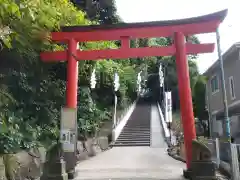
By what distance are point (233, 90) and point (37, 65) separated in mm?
11677

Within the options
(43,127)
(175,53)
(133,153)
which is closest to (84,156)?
(133,153)

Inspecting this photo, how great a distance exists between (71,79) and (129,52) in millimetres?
2475

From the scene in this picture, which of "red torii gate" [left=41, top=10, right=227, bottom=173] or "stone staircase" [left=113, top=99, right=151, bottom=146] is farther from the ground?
"red torii gate" [left=41, top=10, right=227, bottom=173]

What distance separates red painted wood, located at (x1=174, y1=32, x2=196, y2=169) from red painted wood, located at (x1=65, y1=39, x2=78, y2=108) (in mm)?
3898

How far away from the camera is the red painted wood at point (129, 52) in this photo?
1095 cm

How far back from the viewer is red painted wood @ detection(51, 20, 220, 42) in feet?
34.3

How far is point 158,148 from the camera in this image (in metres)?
20.0

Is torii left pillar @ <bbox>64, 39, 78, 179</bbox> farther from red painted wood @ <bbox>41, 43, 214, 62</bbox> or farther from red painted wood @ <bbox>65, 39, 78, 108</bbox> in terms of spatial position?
red painted wood @ <bbox>41, 43, 214, 62</bbox>

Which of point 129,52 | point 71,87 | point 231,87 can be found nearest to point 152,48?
point 129,52

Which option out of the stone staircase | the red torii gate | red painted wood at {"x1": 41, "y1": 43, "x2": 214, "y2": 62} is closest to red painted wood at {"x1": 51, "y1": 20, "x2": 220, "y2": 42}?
the red torii gate

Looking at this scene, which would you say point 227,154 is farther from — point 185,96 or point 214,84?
point 214,84

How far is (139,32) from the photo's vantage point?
10.9 metres

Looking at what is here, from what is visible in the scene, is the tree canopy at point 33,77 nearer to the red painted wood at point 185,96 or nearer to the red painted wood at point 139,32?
the red painted wood at point 139,32

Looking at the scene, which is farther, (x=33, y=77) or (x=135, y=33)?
(x=33, y=77)
